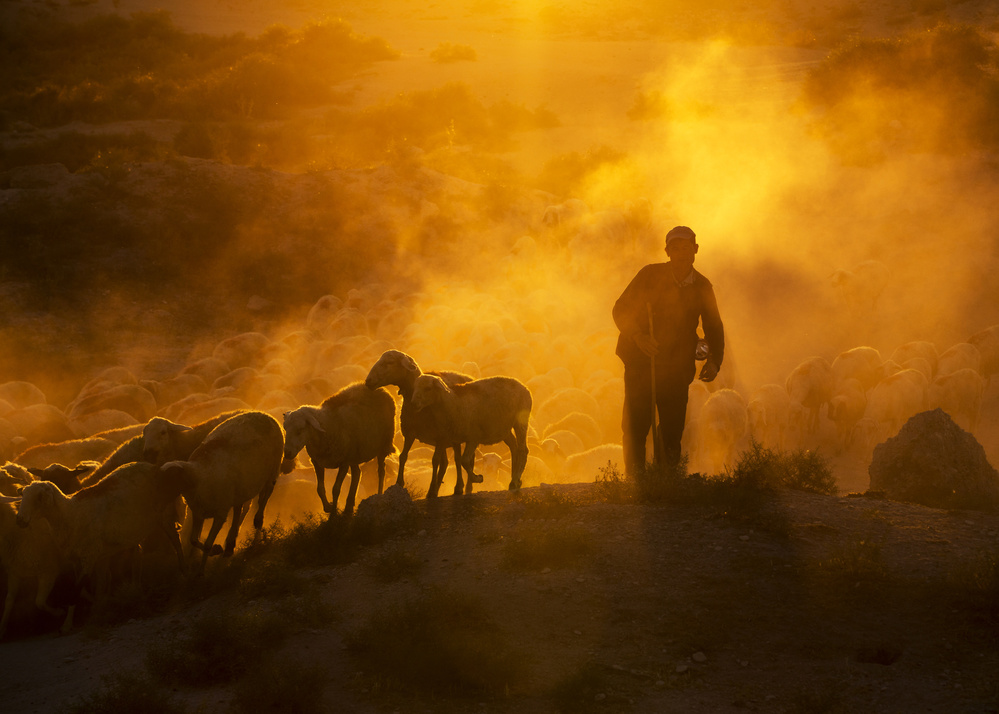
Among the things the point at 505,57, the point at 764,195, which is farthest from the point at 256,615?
the point at 505,57

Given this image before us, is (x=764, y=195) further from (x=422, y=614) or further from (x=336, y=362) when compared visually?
(x=422, y=614)

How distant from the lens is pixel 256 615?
6336 millimetres

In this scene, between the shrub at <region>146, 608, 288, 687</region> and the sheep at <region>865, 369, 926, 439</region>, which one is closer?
the shrub at <region>146, 608, 288, 687</region>

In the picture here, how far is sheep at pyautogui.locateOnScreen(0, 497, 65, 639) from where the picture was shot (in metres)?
7.63

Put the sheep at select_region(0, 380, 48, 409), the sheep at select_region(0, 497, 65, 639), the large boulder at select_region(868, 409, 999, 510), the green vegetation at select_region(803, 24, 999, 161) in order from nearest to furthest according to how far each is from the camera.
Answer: the sheep at select_region(0, 497, 65, 639) → the large boulder at select_region(868, 409, 999, 510) → the sheep at select_region(0, 380, 48, 409) → the green vegetation at select_region(803, 24, 999, 161)

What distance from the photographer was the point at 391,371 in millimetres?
9352

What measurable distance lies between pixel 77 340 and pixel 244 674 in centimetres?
1689

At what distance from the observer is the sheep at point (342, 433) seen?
343 inches

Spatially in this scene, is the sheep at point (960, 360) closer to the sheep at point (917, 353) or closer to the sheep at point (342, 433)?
the sheep at point (917, 353)

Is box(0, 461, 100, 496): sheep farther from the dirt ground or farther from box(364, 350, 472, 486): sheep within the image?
box(364, 350, 472, 486): sheep

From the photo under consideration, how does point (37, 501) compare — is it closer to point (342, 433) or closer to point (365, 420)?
point (342, 433)

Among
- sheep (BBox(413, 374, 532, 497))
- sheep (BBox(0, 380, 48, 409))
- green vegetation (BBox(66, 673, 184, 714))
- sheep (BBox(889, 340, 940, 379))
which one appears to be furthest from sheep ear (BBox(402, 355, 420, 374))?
sheep (BBox(889, 340, 940, 379))

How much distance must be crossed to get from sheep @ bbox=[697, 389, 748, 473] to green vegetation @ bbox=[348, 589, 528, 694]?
939cm

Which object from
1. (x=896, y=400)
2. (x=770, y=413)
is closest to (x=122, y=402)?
(x=770, y=413)
